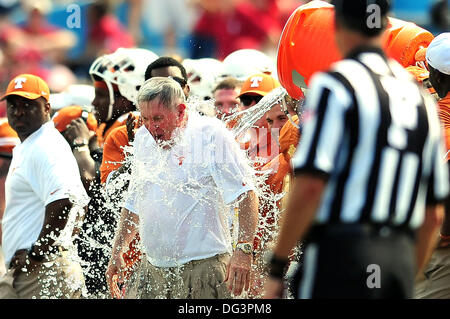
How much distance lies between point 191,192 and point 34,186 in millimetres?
1493

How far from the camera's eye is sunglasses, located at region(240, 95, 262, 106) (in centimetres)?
744

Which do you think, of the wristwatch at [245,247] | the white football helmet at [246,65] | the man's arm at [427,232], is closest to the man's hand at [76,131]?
the white football helmet at [246,65]

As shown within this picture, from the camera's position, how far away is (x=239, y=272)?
513 centimetres

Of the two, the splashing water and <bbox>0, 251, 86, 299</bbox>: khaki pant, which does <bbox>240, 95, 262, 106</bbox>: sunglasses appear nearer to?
the splashing water

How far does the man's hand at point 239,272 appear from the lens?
511cm

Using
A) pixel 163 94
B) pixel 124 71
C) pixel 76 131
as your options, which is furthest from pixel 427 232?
pixel 124 71

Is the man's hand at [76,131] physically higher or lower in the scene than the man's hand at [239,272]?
higher

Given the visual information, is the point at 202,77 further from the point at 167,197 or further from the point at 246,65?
the point at 167,197

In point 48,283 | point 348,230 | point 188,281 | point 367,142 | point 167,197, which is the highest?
point 367,142

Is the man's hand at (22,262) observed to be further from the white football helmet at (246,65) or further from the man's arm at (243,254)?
the white football helmet at (246,65)

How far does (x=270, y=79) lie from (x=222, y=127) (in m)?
2.28

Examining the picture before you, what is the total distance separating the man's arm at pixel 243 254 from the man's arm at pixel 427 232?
1.44 m

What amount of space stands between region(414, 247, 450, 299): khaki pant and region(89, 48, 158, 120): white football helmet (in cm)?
290

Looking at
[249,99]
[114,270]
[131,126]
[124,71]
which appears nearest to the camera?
[114,270]
